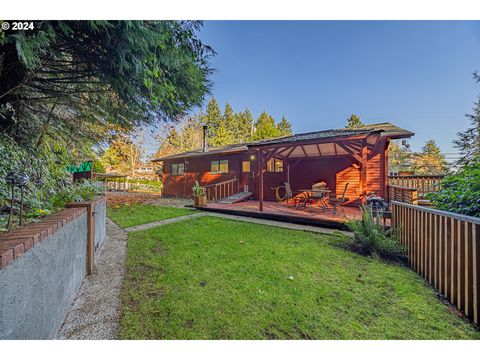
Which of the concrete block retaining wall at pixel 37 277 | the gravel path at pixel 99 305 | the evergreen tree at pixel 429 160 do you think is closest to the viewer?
the concrete block retaining wall at pixel 37 277

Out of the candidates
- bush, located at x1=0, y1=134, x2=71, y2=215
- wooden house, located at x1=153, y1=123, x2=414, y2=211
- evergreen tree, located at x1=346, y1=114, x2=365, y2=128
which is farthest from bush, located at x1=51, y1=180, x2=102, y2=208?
evergreen tree, located at x1=346, y1=114, x2=365, y2=128

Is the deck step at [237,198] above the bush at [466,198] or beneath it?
beneath

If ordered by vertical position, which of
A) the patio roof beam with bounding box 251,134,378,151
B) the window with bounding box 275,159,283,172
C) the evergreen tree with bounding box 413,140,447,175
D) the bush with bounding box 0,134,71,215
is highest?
the evergreen tree with bounding box 413,140,447,175

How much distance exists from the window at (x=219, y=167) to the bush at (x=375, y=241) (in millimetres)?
9494

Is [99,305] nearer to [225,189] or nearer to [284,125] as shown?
[225,189]

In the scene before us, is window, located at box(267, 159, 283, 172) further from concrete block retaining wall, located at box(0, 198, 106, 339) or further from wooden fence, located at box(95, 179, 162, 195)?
wooden fence, located at box(95, 179, 162, 195)

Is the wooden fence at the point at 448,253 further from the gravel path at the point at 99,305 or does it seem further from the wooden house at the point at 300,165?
the gravel path at the point at 99,305

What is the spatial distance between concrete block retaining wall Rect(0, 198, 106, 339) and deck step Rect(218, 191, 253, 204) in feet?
25.5

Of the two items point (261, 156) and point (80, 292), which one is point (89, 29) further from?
point (261, 156)

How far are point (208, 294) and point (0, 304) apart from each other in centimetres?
174

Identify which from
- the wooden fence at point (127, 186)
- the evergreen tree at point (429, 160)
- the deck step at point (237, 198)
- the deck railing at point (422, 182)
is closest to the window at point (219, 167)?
the deck step at point (237, 198)

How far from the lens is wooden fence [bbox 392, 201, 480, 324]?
2.02 meters

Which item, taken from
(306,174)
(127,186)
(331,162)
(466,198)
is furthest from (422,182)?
(127,186)

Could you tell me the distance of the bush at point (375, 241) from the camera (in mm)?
3551
